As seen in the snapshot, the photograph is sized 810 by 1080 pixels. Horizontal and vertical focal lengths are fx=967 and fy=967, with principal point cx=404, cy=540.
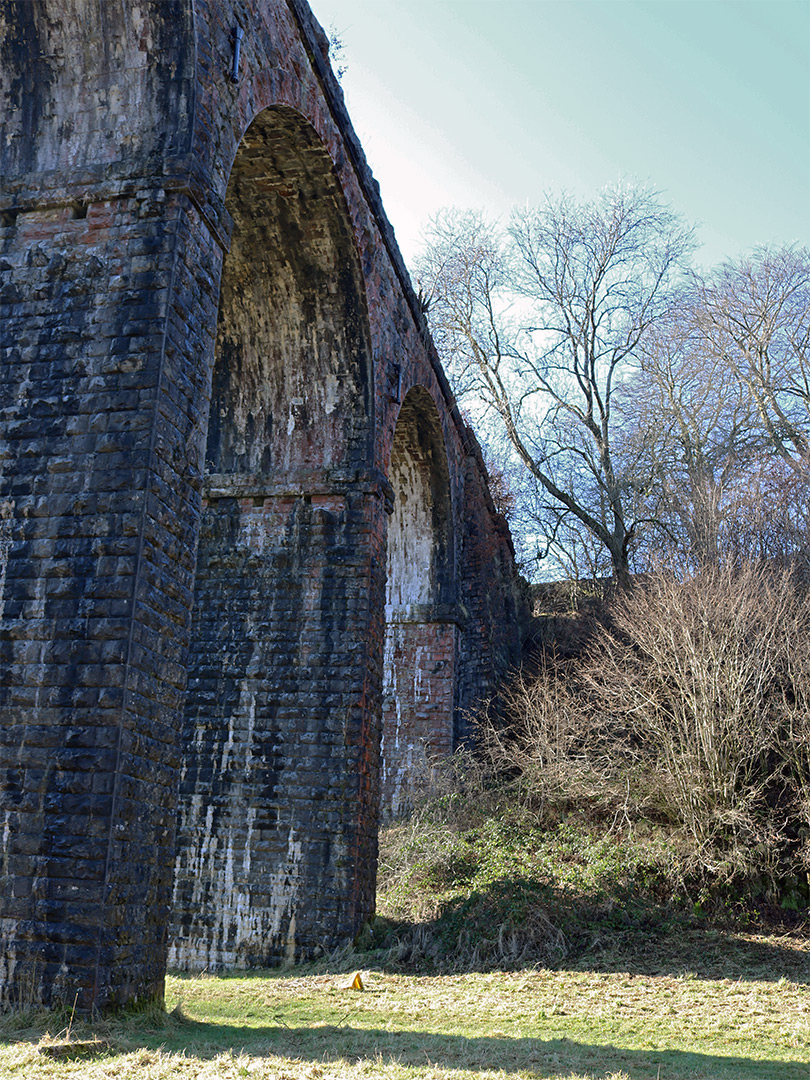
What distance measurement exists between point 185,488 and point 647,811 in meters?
7.30

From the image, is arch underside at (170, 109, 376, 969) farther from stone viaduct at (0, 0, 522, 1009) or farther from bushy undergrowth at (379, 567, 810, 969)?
bushy undergrowth at (379, 567, 810, 969)

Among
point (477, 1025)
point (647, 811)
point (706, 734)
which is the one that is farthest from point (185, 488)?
point (647, 811)

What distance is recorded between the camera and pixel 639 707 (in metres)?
10.9

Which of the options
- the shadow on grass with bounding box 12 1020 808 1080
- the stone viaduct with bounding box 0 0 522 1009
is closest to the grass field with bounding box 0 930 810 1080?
the shadow on grass with bounding box 12 1020 808 1080

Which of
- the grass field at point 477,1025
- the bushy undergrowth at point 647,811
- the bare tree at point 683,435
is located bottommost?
the grass field at point 477,1025

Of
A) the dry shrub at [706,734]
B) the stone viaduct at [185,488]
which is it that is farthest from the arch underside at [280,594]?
the dry shrub at [706,734]

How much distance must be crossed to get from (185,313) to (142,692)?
2265 mm

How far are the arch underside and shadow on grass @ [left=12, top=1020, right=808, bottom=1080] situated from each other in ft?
10.7

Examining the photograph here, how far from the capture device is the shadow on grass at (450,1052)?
179 inches

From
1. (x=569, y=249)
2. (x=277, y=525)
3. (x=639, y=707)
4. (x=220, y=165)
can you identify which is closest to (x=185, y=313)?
(x=220, y=165)

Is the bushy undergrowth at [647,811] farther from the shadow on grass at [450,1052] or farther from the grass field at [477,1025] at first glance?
the shadow on grass at [450,1052]

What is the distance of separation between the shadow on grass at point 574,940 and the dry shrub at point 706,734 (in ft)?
2.70

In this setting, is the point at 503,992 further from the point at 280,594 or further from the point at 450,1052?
the point at 280,594

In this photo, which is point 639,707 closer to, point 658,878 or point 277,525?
point 658,878
